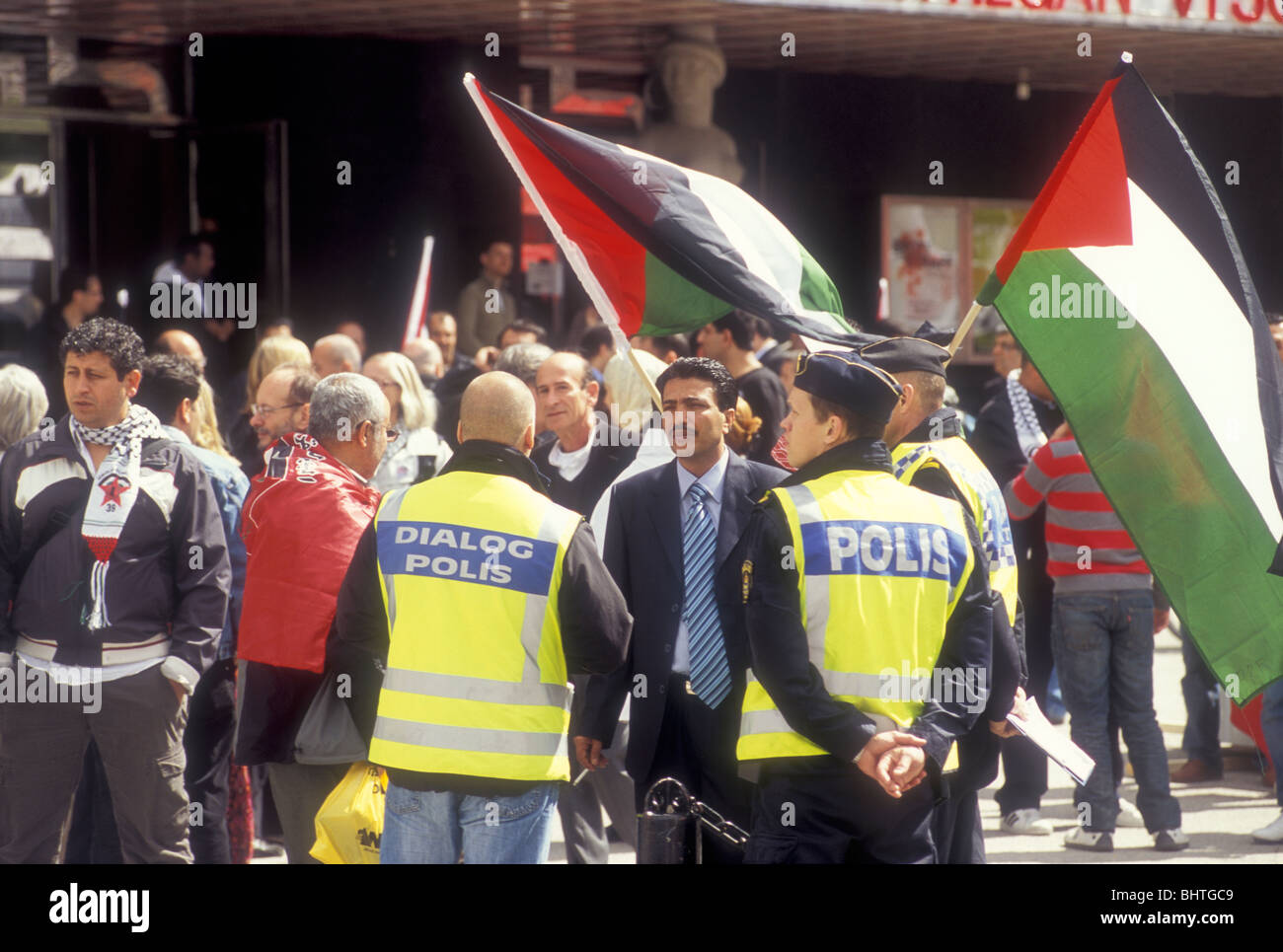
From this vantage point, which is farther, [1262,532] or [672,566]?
[672,566]

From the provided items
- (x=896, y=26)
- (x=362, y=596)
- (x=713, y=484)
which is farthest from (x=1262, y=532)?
(x=896, y=26)

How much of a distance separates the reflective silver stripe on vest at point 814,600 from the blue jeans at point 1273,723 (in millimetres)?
3874

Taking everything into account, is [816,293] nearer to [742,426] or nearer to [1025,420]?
[742,426]

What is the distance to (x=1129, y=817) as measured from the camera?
8273 millimetres

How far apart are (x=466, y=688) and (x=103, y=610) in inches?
68.1

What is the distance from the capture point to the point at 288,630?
18.3 feet

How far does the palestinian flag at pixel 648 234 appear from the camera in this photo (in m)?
6.34

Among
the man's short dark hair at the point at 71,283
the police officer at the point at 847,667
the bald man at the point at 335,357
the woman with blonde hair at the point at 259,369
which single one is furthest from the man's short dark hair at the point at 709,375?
the man's short dark hair at the point at 71,283

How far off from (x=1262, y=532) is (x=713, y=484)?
68.2 inches

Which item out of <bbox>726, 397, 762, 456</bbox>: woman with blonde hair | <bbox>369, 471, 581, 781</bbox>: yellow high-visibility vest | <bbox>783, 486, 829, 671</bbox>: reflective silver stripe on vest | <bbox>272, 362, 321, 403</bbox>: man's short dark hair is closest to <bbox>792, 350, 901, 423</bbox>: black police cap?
<bbox>783, 486, 829, 671</bbox>: reflective silver stripe on vest

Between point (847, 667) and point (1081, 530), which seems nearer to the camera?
point (847, 667)

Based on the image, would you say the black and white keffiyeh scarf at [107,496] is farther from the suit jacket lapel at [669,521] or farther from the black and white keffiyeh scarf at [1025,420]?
the black and white keffiyeh scarf at [1025,420]

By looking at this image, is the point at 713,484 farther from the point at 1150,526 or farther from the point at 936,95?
the point at 936,95

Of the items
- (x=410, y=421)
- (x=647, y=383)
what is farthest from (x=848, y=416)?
(x=410, y=421)
